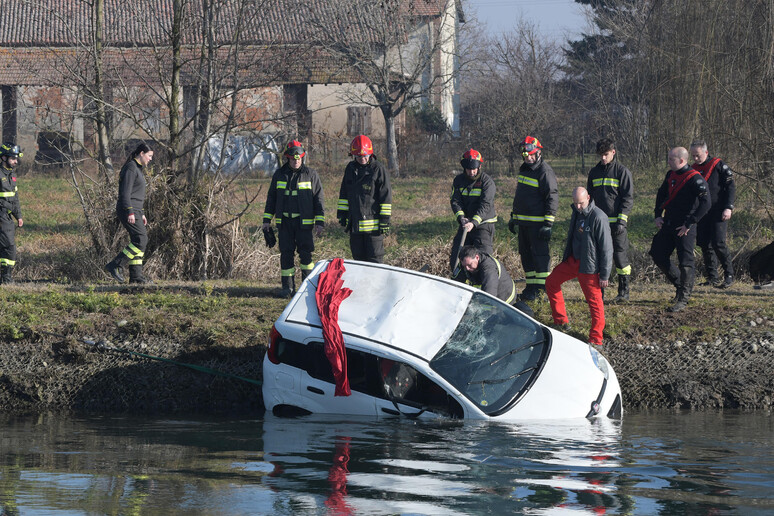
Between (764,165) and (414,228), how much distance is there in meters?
7.67

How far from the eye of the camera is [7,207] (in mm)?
13117

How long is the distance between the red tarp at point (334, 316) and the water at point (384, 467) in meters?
0.47

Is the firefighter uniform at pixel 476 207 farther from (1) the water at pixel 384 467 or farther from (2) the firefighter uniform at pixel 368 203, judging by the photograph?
(1) the water at pixel 384 467

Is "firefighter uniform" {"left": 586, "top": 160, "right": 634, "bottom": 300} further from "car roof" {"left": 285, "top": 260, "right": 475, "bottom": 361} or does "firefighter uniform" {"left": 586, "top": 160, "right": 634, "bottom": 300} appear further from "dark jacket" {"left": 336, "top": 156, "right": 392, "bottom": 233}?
"car roof" {"left": 285, "top": 260, "right": 475, "bottom": 361}

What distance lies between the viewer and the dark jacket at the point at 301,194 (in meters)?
11.9

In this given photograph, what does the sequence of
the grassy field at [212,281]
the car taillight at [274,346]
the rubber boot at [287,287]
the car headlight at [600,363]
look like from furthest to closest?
1. the rubber boot at [287,287]
2. the grassy field at [212,281]
3. the car headlight at [600,363]
4. the car taillight at [274,346]

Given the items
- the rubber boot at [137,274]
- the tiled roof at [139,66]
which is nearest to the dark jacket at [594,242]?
the rubber boot at [137,274]

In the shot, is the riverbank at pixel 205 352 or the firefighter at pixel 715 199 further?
the firefighter at pixel 715 199

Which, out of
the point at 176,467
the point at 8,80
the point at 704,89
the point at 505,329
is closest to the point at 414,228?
the point at 704,89

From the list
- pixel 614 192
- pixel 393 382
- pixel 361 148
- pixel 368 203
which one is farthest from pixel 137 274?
pixel 614 192

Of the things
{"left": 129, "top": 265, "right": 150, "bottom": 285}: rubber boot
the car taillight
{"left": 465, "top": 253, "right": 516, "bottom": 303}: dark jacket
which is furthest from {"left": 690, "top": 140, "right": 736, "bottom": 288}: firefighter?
{"left": 129, "top": 265, "right": 150, "bottom": 285}: rubber boot

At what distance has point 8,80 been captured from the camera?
133 ft

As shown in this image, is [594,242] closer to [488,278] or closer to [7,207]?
[488,278]

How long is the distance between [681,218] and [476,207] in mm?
2512
